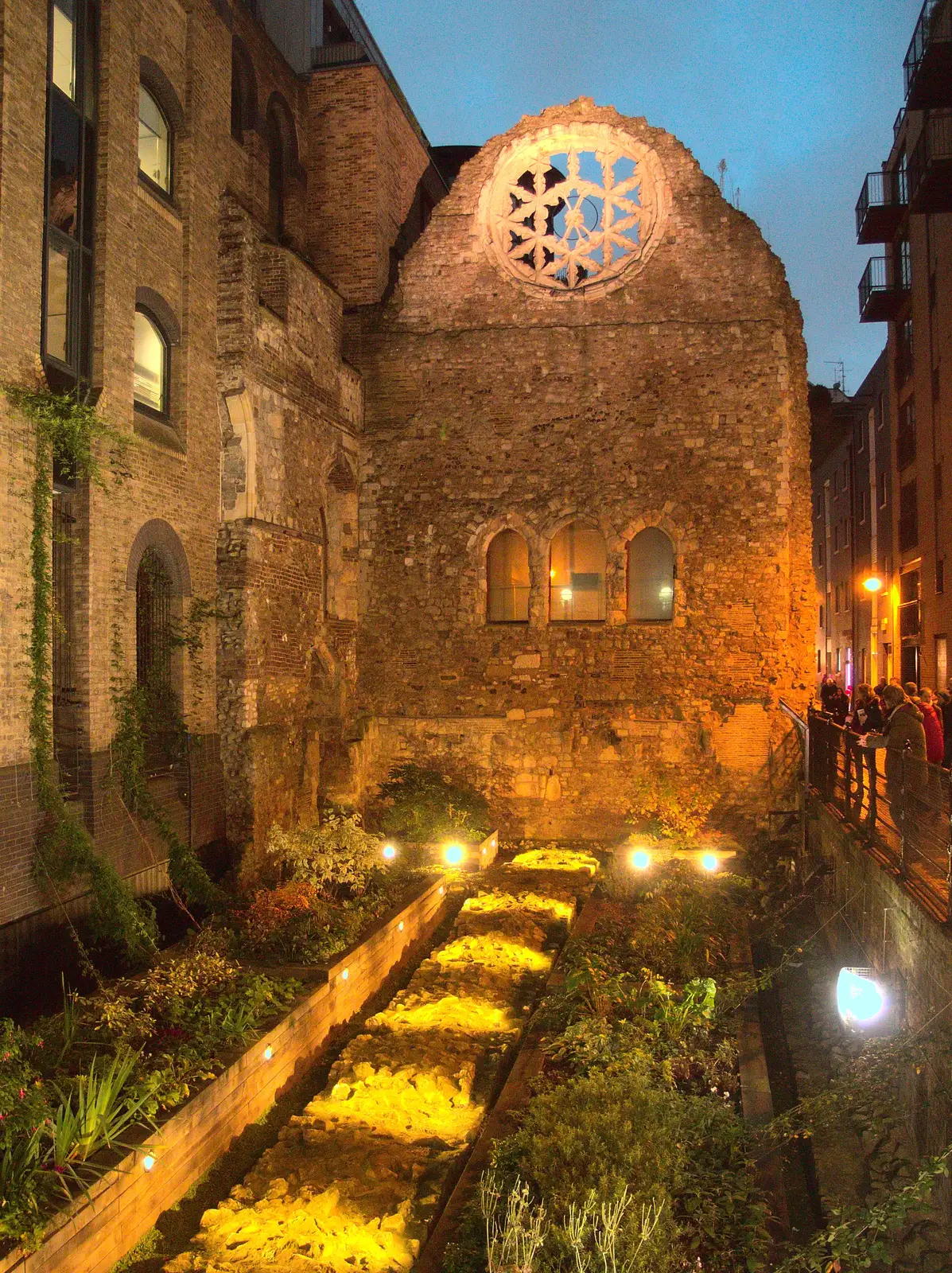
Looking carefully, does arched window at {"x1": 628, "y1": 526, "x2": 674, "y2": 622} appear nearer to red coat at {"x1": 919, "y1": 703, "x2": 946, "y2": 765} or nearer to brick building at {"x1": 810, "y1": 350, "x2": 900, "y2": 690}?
red coat at {"x1": 919, "y1": 703, "x2": 946, "y2": 765}

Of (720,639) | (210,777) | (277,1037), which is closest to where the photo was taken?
(277,1037)

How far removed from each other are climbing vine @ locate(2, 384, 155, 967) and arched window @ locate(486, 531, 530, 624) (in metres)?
7.91

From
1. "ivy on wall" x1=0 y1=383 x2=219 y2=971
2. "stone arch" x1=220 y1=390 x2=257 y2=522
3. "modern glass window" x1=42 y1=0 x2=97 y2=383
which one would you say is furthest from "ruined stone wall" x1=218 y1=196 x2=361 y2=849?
"ivy on wall" x1=0 y1=383 x2=219 y2=971

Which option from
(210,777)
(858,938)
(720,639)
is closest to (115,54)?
(210,777)

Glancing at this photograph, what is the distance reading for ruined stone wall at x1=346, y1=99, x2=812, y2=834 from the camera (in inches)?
632

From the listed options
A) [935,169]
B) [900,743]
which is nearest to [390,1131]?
[900,743]

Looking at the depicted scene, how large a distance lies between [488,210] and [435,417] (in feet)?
11.4

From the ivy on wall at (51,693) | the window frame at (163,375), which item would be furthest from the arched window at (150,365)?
the ivy on wall at (51,693)

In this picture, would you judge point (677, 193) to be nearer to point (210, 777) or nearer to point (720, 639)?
point (720, 639)

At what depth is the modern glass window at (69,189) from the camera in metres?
10.5

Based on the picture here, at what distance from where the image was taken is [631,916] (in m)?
11.7

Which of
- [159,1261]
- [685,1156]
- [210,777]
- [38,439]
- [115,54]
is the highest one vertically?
[115,54]

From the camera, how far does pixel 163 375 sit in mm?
12797

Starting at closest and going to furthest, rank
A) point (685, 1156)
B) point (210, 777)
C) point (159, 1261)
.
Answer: point (159, 1261)
point (685, 1156)
point (210, 777)
